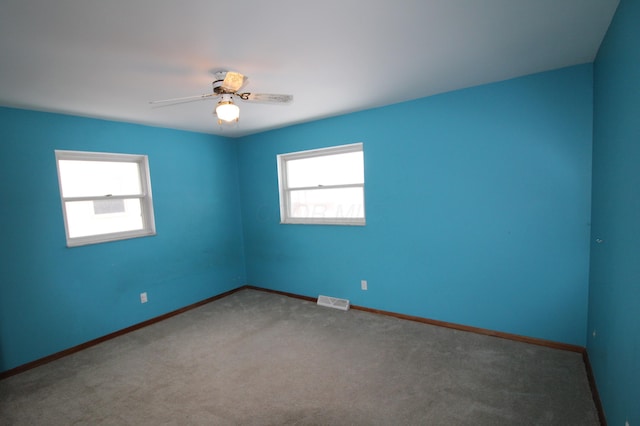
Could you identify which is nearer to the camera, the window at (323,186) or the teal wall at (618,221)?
the teal wall at (618,221)

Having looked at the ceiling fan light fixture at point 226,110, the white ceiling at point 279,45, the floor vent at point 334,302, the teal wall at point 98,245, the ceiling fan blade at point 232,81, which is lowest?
the floor vent at point 334,302

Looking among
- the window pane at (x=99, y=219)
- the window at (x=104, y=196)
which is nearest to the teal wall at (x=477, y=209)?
the window at (x=104, y=196)

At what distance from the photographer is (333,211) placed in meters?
3.91

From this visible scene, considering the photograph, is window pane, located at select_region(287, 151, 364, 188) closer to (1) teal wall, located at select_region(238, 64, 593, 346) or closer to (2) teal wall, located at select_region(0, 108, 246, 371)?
(1) teal wall, located at select_region(238, 64, 593, 346)

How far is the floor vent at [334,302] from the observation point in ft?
12.2

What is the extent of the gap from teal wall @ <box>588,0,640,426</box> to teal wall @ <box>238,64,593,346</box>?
0.30 metres

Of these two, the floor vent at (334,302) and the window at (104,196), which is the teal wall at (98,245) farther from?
the floor vent at (334,302)

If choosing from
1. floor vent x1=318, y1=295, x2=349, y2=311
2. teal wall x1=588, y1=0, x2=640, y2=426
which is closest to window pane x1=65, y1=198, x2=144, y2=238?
floor vent x1=318, y1=295, x2=349, y2=311

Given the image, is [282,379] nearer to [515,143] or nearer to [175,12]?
[175,12]

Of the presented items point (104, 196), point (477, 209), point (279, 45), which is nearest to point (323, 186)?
point (477, 209)

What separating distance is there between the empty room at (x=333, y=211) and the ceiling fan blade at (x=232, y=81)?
0.9 inches

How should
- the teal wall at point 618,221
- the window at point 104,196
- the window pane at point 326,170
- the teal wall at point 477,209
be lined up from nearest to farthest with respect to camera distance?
1. the teal wall at point 618,221
2. the teal wall at point 477,209
3. the window at point 104,196
4. the window pane at point 326,170

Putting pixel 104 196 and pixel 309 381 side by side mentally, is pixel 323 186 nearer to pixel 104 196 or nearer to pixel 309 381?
pixel 309 381

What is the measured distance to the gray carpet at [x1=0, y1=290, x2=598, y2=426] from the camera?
193 centimetres
